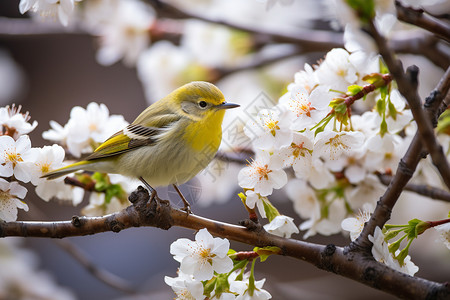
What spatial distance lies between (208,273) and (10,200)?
499mm

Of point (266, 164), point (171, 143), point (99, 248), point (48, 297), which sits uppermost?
point (266, 164)

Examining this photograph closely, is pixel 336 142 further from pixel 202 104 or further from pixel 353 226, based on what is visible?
pixel 202 104

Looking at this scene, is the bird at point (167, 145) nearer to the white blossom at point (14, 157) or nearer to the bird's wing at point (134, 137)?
the bird's wing at point (134, 137)

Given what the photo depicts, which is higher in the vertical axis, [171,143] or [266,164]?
[266,164]

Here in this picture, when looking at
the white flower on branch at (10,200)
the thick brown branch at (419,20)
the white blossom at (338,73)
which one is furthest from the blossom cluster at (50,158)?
the thick brown branch at (419,20)

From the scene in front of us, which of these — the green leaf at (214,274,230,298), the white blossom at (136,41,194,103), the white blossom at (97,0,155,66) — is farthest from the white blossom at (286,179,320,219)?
the white blossom at (97,0,155,66)

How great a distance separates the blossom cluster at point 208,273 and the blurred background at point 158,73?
0.57 m

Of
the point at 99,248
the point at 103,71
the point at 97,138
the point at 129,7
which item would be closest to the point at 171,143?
the point at 97,138

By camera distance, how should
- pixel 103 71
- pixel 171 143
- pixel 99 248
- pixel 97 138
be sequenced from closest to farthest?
pixel 97 138, pixel 171 143, pixel 99 248, pixel 103 71

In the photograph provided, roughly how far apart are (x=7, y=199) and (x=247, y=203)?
0.57 meters

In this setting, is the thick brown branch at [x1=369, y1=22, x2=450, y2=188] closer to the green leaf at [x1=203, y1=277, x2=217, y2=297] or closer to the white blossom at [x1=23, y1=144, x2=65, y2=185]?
the green leaf at [x1=203, y1=277, x2=217, y2=297]

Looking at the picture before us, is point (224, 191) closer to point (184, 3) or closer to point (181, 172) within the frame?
point (181, 172)

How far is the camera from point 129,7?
2553 mm

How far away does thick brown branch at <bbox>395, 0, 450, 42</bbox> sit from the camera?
3.12 feet
